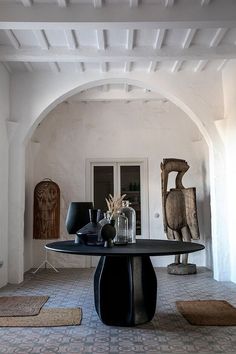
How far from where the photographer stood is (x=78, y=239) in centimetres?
388

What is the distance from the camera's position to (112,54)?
5207 mm

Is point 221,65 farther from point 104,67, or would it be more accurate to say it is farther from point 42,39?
point 42,39

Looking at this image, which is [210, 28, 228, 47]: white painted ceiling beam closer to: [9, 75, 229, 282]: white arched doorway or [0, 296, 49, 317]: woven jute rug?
[9, 75, 229, 282]: white arched doorway

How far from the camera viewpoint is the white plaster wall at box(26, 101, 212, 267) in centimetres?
771

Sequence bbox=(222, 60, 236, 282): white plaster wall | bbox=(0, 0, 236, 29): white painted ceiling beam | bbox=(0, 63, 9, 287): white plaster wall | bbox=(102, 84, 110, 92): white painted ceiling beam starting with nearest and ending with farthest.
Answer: bbox=(0, 0, 236, 29): white painted ceiling beam < bbox=(0, 63, 9, 287): white plaster wall < bbox=(222, 60, 236, 282): white plaster wall < bbox=(102, 84, 110, 92): white painted ceiling beam

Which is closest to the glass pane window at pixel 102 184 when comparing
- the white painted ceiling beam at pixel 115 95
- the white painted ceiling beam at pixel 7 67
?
the white painted ceiling beam at pixel 115 95

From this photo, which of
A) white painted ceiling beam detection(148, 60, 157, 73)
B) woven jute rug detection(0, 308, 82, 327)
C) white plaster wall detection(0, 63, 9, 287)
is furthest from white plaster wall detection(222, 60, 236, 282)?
white plaster wall detection(0, 63, 9, 287)

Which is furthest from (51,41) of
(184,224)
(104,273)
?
(184,224)

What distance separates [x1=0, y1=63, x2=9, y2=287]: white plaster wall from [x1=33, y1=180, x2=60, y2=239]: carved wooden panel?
155 centimetres

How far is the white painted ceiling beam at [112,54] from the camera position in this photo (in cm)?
516

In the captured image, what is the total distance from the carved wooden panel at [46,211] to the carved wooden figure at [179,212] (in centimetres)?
226

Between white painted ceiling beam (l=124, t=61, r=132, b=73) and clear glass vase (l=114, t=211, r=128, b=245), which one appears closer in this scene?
clear glass vase (l=114, t=211, r=128, b=245)

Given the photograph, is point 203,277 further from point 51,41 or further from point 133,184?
point 51,41

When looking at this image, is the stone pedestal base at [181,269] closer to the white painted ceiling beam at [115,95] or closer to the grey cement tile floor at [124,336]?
the grey cement tile floor at [124,336]
